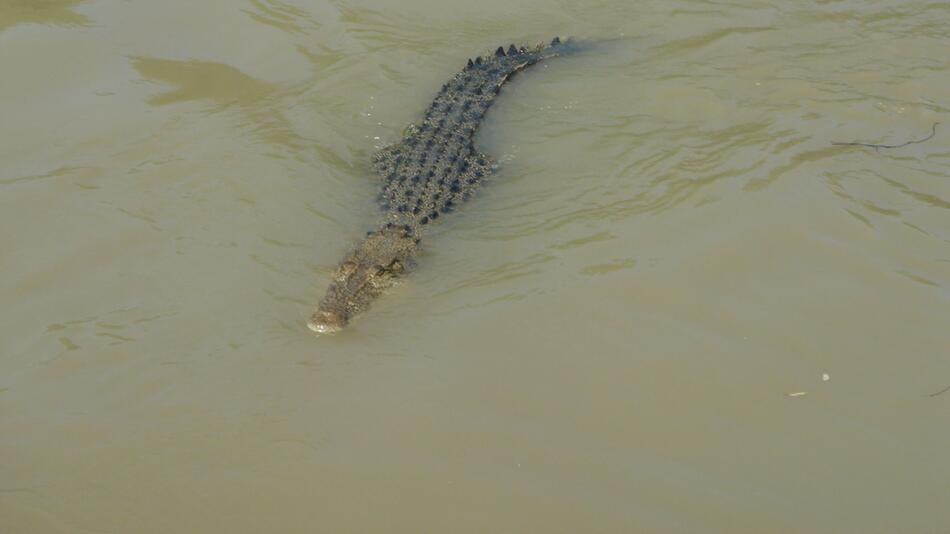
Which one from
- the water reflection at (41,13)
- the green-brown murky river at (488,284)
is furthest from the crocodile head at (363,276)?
the water reflection at (41,13)

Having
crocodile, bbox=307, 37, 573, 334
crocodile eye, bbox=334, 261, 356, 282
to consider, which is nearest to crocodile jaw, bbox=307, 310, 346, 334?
crocodile, bbox=307, 37, 573, 334

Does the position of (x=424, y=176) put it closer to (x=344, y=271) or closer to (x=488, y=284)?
(x=344, y=271)

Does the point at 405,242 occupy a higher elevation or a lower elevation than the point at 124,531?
higher

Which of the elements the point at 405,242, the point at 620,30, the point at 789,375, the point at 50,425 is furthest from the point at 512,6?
the point at 50,425

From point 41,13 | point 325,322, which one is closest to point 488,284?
point 325,322

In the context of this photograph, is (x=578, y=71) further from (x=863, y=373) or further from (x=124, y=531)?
(x=124, y=531)

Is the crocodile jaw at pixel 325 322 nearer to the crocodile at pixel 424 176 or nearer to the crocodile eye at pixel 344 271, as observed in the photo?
the crocodile at pixel 424 176

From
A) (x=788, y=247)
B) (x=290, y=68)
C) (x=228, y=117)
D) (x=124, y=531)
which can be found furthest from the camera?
(x=290, y=68)

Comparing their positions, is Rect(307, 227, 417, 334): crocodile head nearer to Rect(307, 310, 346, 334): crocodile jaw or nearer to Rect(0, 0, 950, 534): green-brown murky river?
Rect(307, 310, 346, 334): crocodile jaw
